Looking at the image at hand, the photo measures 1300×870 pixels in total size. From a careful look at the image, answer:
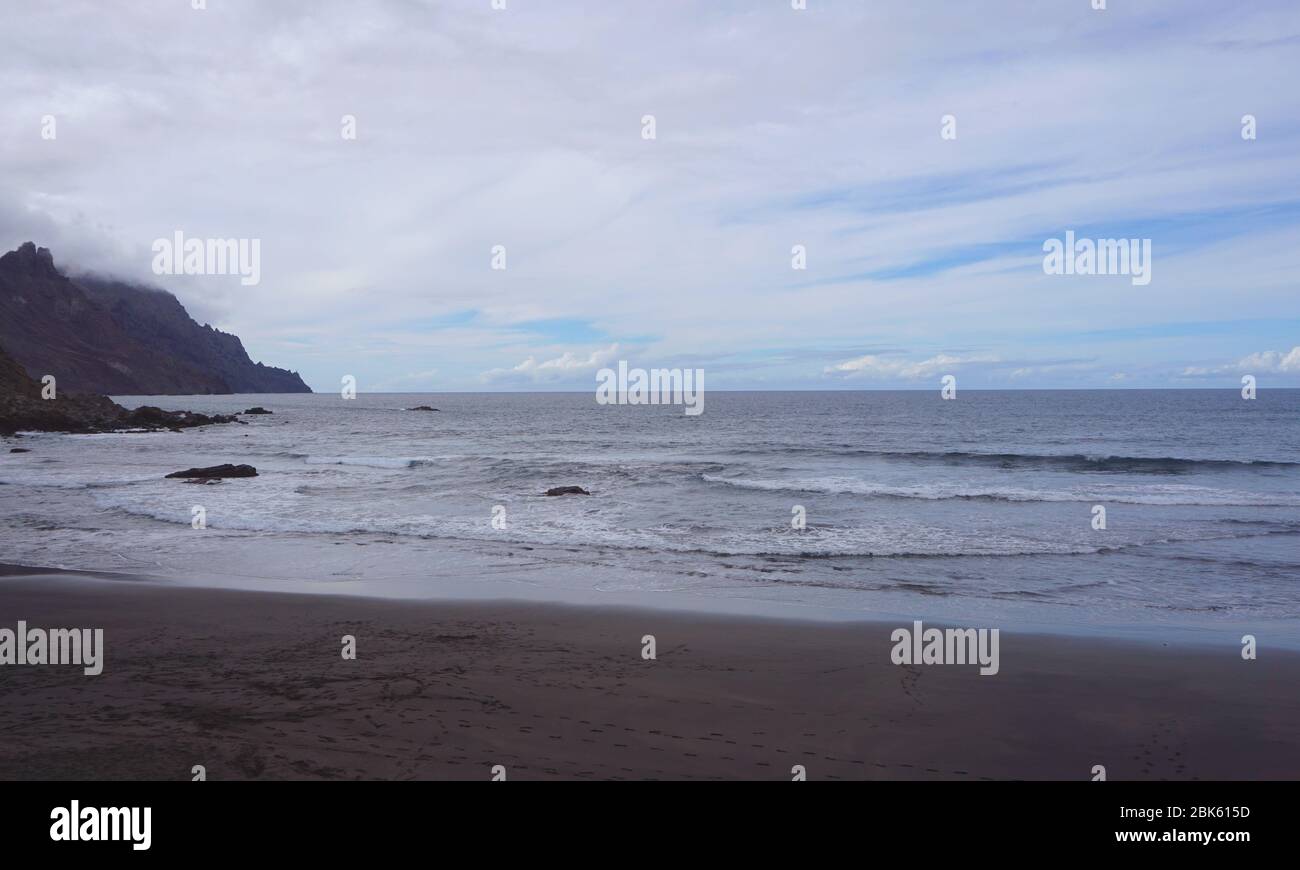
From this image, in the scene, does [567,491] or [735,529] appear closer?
[735,529]

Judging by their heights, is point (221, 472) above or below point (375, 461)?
below

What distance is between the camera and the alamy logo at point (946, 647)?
29.6ft

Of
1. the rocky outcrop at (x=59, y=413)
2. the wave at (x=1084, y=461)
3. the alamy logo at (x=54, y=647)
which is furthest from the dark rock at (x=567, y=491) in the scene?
the rocky outcrop at (x=59, y=413)

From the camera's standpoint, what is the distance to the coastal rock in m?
29.7

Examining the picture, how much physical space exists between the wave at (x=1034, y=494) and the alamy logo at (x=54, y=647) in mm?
20704

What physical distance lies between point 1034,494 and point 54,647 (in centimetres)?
2580

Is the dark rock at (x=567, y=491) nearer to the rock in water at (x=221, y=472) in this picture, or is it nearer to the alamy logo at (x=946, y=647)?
the rock in water at (x=221, y=472)

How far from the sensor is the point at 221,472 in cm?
3027
